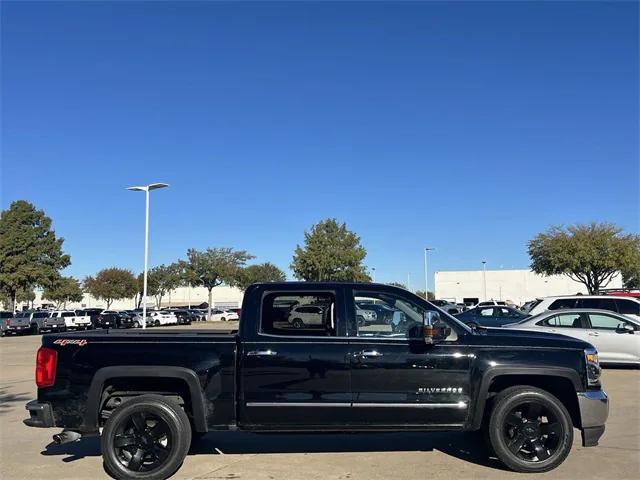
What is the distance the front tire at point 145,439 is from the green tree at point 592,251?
139ft

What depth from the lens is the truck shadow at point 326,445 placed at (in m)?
6.76

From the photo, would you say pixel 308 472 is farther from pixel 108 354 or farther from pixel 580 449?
pixel 580 449

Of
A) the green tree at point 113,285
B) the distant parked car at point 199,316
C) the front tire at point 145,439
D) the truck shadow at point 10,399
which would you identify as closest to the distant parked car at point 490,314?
the truck shadow at point 10,399

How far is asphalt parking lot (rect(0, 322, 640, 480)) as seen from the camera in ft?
19.5

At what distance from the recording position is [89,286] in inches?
3150

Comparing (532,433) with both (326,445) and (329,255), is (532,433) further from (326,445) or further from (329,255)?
(329,255)

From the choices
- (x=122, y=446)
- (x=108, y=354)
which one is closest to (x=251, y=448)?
(x=122, y=446)

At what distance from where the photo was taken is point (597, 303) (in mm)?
15750

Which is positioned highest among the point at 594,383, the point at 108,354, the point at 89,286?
the point at 89,286

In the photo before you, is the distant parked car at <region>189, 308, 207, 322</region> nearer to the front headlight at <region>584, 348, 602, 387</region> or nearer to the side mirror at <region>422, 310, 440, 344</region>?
the side mirror at <region>422, 310, 440, 344</region>

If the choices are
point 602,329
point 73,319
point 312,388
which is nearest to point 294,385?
point 312,388

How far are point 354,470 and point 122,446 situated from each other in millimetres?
2397

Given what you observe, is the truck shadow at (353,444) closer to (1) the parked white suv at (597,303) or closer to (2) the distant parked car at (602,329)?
(2) the distant parked car at (602,329)

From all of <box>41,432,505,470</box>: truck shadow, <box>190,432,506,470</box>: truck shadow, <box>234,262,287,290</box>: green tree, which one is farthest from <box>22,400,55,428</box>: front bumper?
<box>234,262,287,290</box>: green tree
